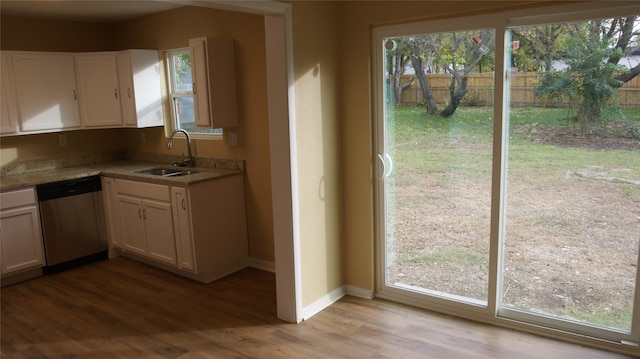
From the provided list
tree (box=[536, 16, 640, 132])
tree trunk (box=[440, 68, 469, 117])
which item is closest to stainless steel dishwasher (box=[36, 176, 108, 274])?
tree trunk (box=[440, 68, 469, 117])

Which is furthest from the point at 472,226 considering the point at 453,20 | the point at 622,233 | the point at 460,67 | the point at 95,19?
the point at 95,19

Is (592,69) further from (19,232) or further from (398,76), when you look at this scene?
(19,232)

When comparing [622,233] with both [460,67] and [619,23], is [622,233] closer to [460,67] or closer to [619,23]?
[619,23]

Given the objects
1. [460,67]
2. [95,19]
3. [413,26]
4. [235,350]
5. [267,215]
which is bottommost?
[235,350]

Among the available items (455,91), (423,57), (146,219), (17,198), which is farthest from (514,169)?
(17,198)

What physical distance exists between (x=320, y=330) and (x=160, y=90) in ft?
9.61

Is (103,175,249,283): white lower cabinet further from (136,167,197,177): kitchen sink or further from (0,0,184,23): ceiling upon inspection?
(0,0,184,23): ceiling

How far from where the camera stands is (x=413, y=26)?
127 inches

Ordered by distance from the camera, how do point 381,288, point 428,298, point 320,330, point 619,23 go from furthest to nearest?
point 381,288 → point 428,298 → point 320,330 → point 619,23

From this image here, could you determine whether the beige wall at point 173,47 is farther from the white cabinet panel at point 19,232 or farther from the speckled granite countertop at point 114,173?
the white cabinet panel at point 19,232

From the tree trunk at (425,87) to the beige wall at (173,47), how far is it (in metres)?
1.34

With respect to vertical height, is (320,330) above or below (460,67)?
below

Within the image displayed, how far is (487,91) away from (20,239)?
3907 millimetres

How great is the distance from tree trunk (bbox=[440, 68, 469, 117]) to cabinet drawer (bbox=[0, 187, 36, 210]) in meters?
3.45
